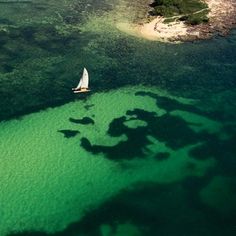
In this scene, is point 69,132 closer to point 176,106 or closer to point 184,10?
point 176,106

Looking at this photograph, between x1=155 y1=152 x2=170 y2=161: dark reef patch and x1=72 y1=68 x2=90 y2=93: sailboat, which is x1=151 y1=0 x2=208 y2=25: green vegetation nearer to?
x1=72 y1=68 x2=90 y2=93: sailboat

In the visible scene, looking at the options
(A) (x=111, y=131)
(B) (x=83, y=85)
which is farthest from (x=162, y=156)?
(B) (x=83, y=85)

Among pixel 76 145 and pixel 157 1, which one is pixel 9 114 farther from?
pixel 157 1

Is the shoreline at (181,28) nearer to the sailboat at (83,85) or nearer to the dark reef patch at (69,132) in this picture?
the sailboat at (83,85)

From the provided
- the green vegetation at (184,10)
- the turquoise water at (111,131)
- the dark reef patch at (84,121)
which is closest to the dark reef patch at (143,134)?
the turquoise water at (111,131)

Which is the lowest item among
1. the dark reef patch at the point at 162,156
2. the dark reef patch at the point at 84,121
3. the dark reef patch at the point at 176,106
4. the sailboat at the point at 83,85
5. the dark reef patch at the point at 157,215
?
the dark reef patch at the point at 157,215

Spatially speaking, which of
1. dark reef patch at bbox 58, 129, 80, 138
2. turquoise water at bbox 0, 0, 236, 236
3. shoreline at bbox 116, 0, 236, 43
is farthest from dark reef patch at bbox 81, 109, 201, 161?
shoreline at bbox 116, 0, 236, 43

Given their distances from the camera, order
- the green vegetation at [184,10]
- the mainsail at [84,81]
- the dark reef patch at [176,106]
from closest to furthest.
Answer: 1. the dark reef patch at [176,106]
2. the mainsail at [84,81]
3. the green vegetation at [184,10]
